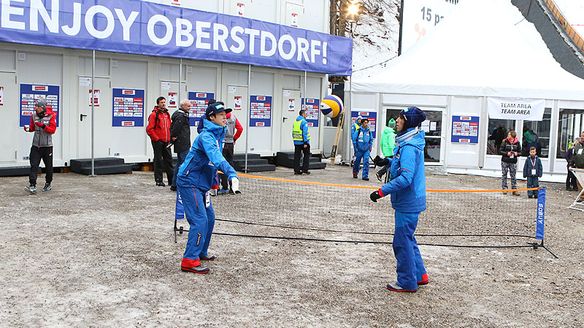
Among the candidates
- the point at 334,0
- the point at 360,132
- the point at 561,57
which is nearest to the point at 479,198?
the point at 360,132

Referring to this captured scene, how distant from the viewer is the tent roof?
20.8m

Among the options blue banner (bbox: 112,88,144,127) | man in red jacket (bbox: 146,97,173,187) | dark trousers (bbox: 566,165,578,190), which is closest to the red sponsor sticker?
blue banner (bbox: 112,88,144,127)

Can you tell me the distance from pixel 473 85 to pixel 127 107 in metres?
11.0

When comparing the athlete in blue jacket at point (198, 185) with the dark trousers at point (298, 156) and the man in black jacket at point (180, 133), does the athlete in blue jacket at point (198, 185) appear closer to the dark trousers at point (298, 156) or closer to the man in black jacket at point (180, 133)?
the man in black jacket at point (180, 133)

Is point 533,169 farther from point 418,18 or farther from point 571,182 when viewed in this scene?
point 418,18

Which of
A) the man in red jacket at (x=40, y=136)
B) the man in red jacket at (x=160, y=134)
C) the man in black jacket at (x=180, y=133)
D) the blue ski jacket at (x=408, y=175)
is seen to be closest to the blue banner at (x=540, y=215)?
the blue ski jacket at (x=408, y=175)

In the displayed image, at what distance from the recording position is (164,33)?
52.5 feet

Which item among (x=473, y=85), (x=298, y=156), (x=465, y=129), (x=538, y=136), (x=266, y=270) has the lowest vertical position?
(x=266, y=270)

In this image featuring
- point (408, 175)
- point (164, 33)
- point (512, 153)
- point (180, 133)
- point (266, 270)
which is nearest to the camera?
point (408, 175)

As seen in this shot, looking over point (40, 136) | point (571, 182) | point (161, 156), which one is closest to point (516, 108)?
point (571, 182)

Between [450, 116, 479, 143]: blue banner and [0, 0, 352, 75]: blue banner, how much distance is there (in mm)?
4326

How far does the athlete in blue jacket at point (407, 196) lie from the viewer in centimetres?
673

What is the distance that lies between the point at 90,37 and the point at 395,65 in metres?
11.3

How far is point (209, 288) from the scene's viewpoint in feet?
21.7
